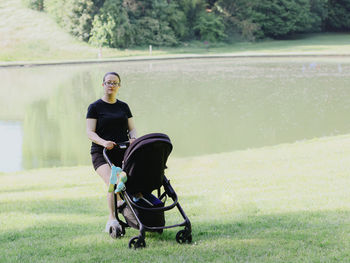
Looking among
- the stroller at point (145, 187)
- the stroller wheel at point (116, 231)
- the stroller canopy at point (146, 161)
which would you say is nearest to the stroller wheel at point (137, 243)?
the stroller at point (145, 187)

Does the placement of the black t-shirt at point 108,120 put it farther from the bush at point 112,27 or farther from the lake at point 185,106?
the bush at point 112,27

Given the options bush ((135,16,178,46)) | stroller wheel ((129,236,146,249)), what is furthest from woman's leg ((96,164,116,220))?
bush ((135,16,178,46))

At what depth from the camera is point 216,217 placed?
4.67 meters

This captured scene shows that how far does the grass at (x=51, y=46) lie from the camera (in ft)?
121

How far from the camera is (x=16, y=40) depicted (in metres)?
Result: 38.5

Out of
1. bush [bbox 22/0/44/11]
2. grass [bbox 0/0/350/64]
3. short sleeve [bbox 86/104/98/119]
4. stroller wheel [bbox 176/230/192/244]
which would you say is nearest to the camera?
stroller wheel [bbox 176/230/192/244]

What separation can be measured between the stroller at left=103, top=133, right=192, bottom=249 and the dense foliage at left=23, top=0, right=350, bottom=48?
36948 millimetres

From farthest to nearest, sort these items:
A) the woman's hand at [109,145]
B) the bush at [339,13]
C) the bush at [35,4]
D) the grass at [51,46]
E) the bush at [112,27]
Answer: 1. the bush at [339,13]
2. the bush at [35,4]
3. the bush at [112,27]
4. the grass at [51,46]
5. the woman's hand at [109,145]

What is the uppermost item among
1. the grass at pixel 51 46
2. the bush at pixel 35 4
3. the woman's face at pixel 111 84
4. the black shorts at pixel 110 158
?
the bush at pixel 35 4

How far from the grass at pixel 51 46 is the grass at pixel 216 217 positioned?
98.4 ft

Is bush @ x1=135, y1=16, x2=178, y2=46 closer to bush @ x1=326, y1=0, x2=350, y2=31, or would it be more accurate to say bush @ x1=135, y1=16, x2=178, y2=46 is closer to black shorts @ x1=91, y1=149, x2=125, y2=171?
bush @ x1=326, y1=0, x2=350, y2=31

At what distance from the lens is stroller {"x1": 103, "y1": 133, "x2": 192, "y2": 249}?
3705mm

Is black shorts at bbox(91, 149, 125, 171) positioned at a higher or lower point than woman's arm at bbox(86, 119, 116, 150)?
lower

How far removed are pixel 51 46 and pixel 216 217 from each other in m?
36.9
